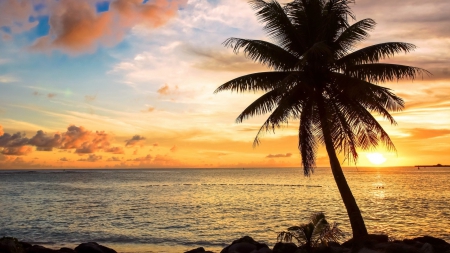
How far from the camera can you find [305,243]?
14938 mm

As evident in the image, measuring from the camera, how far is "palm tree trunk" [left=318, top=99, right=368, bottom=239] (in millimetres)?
15719

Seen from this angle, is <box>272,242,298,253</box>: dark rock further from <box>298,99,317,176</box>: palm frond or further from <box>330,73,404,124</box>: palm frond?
<box>330,73,404,124</box>: palm frond

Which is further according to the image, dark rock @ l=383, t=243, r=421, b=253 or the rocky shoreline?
the rocky shoreline

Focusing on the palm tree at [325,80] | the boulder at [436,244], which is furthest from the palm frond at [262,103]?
the boulder at [436,244]

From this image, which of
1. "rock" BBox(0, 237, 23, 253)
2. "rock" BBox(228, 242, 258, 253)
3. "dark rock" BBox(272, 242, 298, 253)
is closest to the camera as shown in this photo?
"rock" BBox(0, 237, 23, 253)

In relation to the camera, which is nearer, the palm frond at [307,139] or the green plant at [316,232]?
the green plant at [316,232]

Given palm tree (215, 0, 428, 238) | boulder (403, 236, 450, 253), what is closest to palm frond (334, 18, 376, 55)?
palm tree (215, 0, 428, 238)

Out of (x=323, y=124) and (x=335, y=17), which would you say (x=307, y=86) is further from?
(x=335, y=17)

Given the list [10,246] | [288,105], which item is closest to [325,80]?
[288,105]

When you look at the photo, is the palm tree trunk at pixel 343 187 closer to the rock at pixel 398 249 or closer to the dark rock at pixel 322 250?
the dark rock at pixel 322 250

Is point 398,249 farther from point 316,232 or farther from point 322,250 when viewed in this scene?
point 316,232

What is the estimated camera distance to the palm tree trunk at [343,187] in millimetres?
15719

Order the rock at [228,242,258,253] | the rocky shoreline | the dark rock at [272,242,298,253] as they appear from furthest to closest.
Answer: the rock at [228,242,258,253]
the dark rock at [272,242,298,253]
the rocky shoreline

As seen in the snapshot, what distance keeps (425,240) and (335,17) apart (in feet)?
35.5
